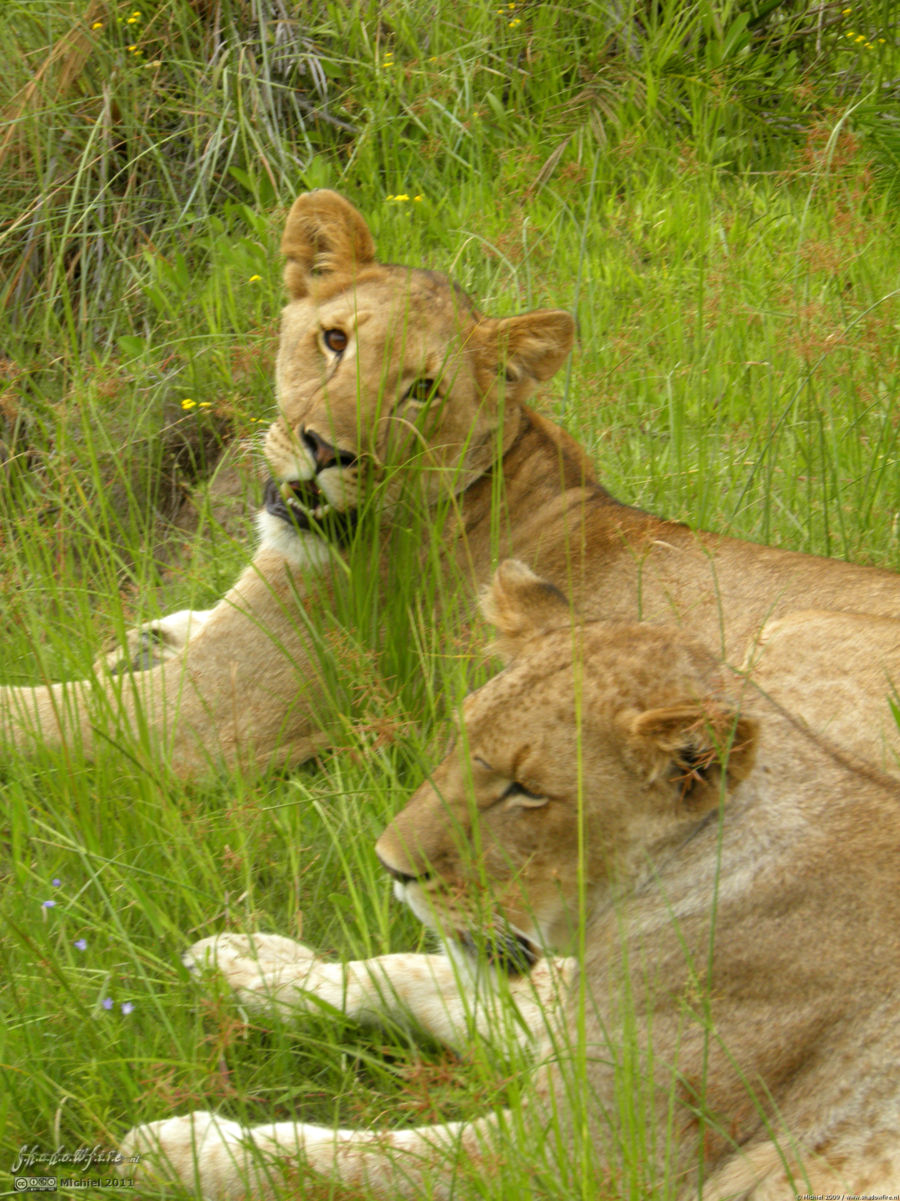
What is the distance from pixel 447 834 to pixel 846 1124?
0.83 metres

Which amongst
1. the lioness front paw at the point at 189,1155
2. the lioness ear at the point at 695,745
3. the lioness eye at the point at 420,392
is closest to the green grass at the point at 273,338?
the lioness front paw at the point at 189,1155

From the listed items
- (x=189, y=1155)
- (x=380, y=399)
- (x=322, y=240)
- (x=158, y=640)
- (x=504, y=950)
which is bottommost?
(x=189, y=1155)

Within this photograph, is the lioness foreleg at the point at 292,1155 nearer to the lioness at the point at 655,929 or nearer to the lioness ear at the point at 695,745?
the lioness at the point at 655,929

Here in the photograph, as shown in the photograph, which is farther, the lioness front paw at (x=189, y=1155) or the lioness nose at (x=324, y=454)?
the lioness nose at (x=324, y=454)

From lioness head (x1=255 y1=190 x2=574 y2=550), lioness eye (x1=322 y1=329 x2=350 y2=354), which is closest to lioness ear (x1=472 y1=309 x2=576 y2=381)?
lioness head (x1=255 y1=190 x2=574 y2=550)

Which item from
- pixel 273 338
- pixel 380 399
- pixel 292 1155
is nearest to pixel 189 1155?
pixel 292 1155

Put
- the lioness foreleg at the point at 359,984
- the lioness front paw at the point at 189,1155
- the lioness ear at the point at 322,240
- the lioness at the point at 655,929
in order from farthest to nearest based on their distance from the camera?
the lioness ear at the point at 322,240, the lioness foreleg at the point at 359,984, the lioness front paw at the point at 189,1155, the lioness at the point at 655,929

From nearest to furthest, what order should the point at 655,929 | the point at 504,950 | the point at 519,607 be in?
the point at 655,929, the point at 504,950, the point at 519,607

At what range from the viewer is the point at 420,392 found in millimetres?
3992

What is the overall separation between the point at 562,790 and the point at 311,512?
161cm

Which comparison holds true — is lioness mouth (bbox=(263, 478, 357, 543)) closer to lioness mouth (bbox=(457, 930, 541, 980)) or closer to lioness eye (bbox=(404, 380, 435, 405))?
lioness eye (bbox=(404, 380, 435, 405))

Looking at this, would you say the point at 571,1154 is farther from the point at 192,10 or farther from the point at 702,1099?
the point at 192,10

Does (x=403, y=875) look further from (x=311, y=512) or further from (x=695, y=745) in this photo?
(x=311, y=512)

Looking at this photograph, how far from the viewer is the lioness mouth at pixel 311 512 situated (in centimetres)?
381
